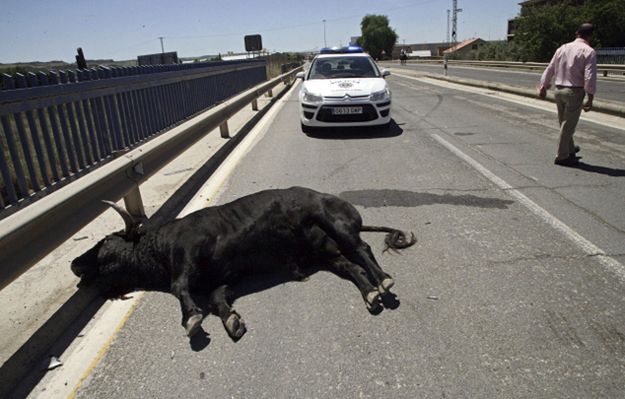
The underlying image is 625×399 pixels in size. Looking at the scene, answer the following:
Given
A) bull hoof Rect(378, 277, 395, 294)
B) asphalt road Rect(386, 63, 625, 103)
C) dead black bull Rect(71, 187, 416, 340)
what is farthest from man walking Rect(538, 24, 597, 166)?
asphalt road Rect(386, 63, 625, 103)

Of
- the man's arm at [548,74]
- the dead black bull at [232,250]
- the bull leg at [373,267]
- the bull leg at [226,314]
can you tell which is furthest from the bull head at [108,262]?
the man's arm at [548,74]

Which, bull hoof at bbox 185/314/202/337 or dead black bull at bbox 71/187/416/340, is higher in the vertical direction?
dead black bull at bbox 71/187/416/340

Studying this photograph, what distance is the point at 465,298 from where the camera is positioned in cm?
307

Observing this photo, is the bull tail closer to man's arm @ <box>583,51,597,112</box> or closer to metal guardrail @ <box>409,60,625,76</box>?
man's arm @ <box>583,51,597,112</box>

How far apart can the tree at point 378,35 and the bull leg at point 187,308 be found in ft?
409

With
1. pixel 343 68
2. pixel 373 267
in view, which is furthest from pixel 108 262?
pixel 343 68

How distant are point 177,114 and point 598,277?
766cm

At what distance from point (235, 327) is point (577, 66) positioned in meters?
5.99

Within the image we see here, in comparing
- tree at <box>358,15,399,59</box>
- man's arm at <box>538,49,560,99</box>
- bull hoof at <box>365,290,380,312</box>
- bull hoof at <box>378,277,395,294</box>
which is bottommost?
bull hoof at <box>365,290,380,312</box>

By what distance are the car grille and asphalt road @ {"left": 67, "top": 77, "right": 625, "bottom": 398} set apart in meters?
3.83

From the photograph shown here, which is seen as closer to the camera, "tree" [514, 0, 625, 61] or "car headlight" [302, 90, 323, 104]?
"car headlight" [302, 90, 323, 104]

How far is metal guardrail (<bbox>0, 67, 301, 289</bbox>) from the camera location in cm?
251

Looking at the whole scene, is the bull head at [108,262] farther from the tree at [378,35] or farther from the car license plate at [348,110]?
the tree at [378,35]

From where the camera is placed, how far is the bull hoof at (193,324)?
2.67 metres
